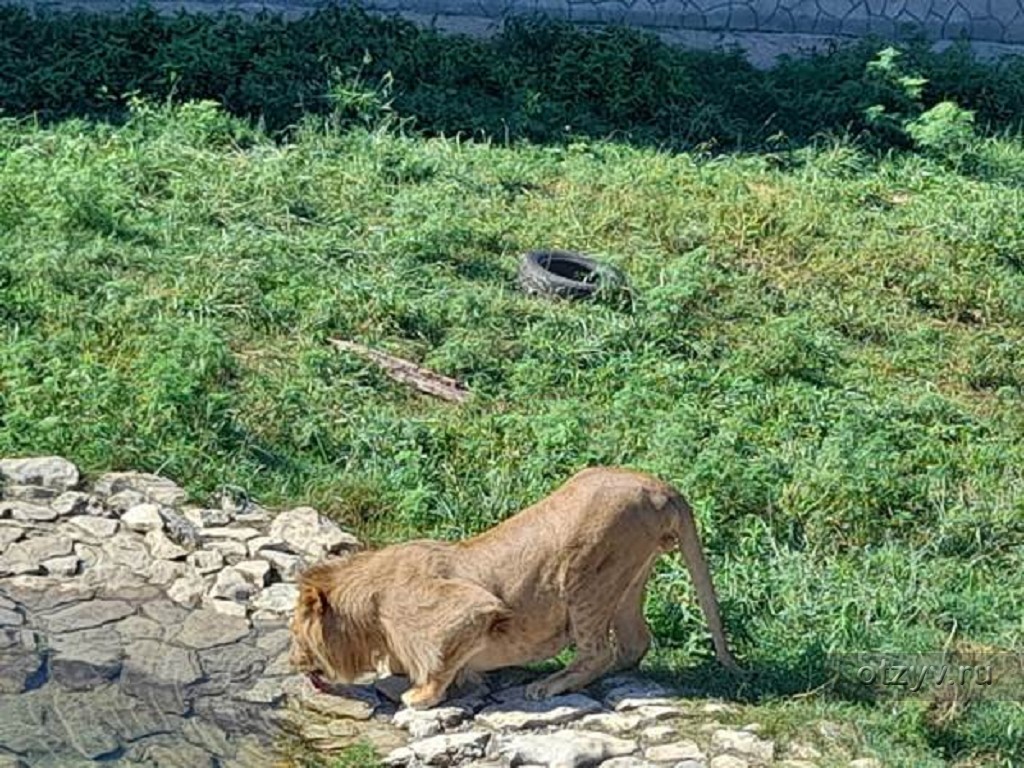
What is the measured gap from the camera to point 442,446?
9578 millimetres

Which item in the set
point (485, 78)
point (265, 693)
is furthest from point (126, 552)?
point (485, 78)

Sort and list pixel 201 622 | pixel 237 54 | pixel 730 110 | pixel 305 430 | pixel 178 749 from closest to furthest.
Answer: pixel 178 749 < pixel 201 622 < pixel 305 430 < pixel 237 54 < pixel 730 110

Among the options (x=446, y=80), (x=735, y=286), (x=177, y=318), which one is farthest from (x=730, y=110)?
(x=177, y=318)

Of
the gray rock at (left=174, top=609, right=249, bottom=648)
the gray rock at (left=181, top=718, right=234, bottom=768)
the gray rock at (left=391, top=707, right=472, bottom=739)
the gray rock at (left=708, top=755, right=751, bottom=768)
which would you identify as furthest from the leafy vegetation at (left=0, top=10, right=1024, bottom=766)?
the gray rock at (left=181, top=718, right=234, bottom=768)

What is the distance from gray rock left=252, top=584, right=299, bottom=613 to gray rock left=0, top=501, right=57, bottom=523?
1.01 m

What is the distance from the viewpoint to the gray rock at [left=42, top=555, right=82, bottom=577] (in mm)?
8375

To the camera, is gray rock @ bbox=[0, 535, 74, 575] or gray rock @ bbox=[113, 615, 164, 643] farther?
gray rock @ bbox=[0, 535, 74, 575]

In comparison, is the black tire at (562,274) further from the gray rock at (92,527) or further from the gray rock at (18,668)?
the gray rock at (18,668)

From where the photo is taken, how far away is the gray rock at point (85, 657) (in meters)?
7.69

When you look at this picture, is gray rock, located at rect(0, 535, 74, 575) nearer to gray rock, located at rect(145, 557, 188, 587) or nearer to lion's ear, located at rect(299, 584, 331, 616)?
gray rock, located at rect(145, 557, 188, 587)

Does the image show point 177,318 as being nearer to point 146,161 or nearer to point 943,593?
point 146,161

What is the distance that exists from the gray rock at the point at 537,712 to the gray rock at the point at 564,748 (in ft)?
0.29

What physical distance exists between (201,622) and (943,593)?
9.79 ft

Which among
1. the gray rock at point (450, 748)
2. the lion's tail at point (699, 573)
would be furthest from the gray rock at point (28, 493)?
the lion's tail at point (699, 573)
